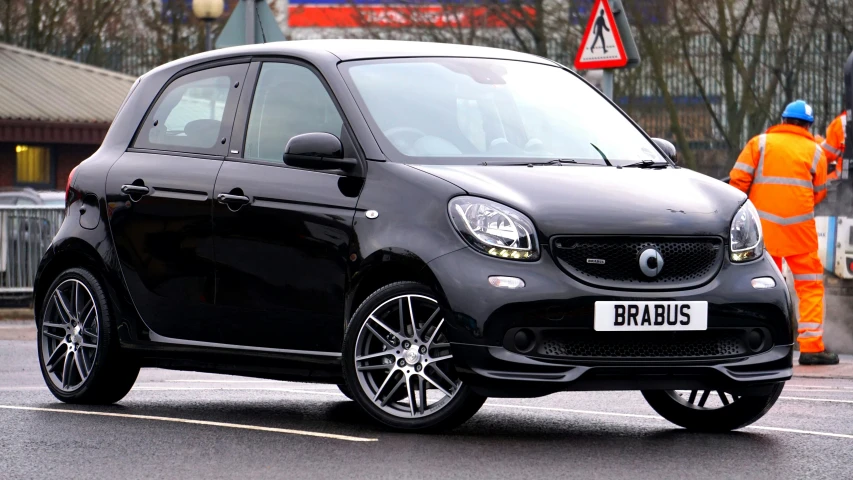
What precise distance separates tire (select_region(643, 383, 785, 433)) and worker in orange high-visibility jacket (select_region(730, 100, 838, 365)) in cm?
417

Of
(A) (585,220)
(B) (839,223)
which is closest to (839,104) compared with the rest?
(B) (839,223)

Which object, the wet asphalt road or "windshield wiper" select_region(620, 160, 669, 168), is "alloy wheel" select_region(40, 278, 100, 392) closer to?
the wet asphalt road

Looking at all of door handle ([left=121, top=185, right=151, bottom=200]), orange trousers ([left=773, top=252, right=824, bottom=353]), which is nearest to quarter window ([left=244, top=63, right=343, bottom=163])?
door handle ([left=121, top=185, right=151, bottom=200])

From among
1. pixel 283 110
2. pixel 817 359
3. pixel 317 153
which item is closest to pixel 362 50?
pixel 283 110

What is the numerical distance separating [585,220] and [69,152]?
105 ft

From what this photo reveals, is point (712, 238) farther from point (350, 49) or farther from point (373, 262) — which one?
point (350, 49)

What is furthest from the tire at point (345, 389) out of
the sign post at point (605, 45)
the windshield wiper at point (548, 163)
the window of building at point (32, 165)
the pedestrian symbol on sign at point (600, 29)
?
the window of building at point (32, 165)

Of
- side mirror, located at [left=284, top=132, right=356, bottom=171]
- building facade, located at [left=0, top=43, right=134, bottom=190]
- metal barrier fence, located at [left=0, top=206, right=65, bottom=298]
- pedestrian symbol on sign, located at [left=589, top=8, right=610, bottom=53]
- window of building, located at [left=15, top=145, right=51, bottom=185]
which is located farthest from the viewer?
window of building, located at [left=15, top=145, right=51, bottom=185]

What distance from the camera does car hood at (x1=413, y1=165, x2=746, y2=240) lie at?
7.36 m

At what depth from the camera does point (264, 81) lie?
343 inches

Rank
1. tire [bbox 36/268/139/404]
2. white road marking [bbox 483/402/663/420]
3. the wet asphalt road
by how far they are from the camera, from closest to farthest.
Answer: the wet asphalt road, white road marking [bbox 483/402/663/420], tire [bbox 36/268/139/404]

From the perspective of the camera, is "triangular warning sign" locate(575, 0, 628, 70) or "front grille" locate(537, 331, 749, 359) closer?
"front grille" locate(537, 331, 749, 359)

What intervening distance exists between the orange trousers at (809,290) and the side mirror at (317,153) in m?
5.49

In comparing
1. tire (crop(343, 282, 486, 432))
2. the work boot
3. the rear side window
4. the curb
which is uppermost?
the rear side window
